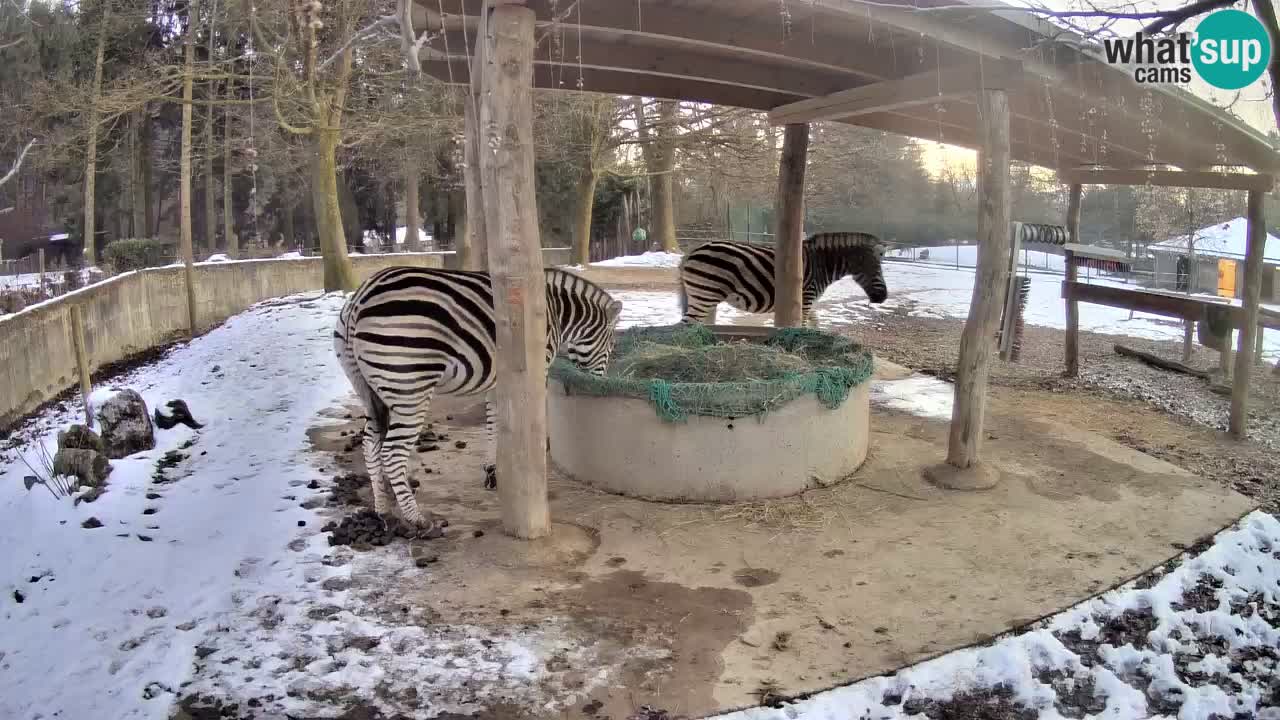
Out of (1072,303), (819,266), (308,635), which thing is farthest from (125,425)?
(1072,303)

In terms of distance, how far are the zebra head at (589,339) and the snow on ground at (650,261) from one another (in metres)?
15.4

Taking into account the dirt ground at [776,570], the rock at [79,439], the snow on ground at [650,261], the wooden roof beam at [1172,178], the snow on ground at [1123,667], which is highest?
the wooden roof beam at [1172,178]

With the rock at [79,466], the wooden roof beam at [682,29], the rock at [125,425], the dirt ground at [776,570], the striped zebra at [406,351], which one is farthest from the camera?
the rock at [125,425]

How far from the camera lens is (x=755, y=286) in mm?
10672

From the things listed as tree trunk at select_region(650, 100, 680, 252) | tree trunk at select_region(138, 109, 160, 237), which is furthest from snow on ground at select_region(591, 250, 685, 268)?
tree trunk at select_region(138, 109, 160, 237)

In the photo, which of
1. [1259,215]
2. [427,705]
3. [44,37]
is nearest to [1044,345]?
[1259,215]

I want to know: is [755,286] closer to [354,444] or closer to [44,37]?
[354,444]

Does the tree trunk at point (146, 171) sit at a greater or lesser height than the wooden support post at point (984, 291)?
greater

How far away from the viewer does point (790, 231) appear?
990cm

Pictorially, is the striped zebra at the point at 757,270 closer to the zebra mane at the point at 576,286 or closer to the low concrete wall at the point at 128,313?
the zebra mane at the point at 576,286

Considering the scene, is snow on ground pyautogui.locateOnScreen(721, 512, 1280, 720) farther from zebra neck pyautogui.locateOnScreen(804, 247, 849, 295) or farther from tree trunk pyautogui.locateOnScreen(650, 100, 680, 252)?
tree trunk pyautogui.locateOnScreen(650, 100, 680, 252)

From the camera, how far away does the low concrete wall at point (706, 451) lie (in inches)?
243

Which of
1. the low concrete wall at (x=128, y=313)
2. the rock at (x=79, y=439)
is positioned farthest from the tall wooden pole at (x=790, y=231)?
the rock at (x=79, y=439)

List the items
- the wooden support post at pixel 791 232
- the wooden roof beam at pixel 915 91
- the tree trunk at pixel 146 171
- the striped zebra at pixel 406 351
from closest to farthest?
1. the striped zebra at pixel 406 351
2. the wooden roof beam at pixel 915 91
3. the wooden support post at pixel 791 232
4. the tree trunk at pixel 146 171
